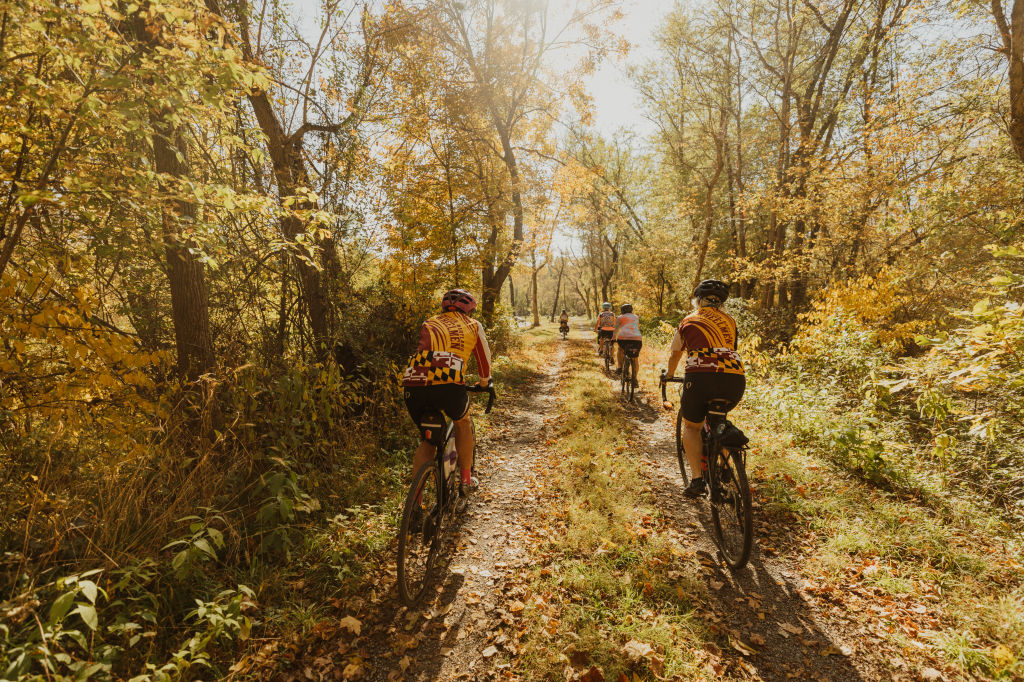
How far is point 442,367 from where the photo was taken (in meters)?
4.06

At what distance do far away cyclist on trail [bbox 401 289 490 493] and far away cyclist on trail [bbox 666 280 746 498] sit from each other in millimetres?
2406

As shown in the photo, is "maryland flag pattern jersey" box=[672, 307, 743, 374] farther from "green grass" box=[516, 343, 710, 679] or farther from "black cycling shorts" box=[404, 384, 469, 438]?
"black cycling shorts" box=[404, 384, 469, 438]

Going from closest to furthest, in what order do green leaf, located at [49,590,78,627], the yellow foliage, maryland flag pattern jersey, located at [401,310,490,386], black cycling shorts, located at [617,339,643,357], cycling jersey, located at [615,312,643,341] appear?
1. green leaf, located at [49,590,78,627]
2. maryland flag pattern jersey, located at [401,310,490,386]
3. the yellow foliage
4. black cycling shorts, located at [617,339,643,357]
5. cycling jersey, located at [615,312,643,341]

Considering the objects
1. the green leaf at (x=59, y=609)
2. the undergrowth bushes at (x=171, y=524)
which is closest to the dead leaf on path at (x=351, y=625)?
the undergrowth bushes at (x=171, y=524)

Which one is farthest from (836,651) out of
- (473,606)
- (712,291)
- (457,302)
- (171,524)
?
(171,524)

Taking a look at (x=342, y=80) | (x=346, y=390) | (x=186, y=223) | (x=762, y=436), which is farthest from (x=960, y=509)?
(x=342, y=80)

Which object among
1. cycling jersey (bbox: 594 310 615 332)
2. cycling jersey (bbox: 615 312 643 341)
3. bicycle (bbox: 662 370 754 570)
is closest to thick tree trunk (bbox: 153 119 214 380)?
bicycle (bbox: 662 370 754 570)

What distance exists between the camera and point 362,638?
3.39 m

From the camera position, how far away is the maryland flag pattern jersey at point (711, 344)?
441cm

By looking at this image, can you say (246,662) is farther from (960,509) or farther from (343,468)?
(960,509)

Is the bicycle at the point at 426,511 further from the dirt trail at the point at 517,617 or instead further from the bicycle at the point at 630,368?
the bicycle at the point at 630,368

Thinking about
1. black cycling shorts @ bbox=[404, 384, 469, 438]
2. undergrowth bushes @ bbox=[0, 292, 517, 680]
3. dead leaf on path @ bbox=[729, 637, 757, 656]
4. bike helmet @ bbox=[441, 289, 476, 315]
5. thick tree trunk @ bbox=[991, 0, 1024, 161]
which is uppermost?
thick tree trunk @ bbox=[991, 0, 1024, 161]

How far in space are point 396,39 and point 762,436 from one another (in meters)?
12.5

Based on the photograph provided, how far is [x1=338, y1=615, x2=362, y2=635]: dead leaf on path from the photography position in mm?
3436
